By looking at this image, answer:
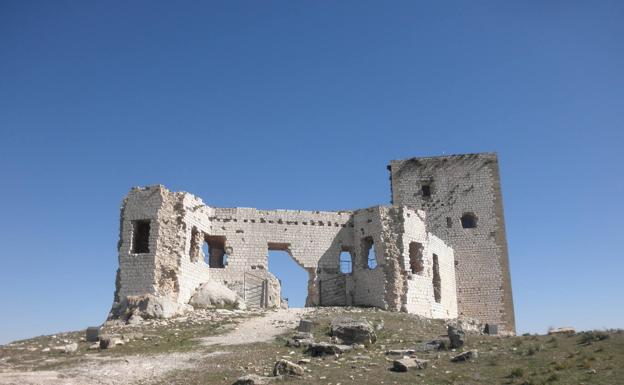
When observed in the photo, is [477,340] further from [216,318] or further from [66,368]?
[66,368]

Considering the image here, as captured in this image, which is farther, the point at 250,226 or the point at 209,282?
the point at 250,226

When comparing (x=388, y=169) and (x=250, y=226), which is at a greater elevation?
(x=388, y=169)

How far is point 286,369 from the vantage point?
37.0ft

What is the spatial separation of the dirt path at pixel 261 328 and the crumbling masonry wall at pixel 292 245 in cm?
356

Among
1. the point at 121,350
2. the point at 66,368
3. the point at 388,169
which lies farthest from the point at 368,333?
the point at 388,169

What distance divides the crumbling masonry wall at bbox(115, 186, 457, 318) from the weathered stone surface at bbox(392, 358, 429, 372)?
1083cm

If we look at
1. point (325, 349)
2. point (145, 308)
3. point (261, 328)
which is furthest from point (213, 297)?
point (325, 349)

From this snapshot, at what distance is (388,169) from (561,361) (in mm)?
22156

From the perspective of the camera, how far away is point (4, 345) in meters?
16.0

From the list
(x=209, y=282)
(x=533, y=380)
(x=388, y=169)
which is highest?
(x=388, y=169)

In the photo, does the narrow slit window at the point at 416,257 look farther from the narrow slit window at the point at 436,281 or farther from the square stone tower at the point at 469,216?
the square stone tower at the point at 469,216

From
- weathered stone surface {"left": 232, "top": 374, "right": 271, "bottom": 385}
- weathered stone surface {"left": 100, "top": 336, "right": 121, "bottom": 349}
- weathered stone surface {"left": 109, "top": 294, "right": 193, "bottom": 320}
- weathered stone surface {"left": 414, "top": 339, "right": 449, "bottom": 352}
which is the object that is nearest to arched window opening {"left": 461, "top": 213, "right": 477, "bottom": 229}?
weathered stone surface {"left": 109, "top": 294, "right": 193, "bottom": 320}

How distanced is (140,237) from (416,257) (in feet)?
38.3

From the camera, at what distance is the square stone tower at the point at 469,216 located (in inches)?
1173
